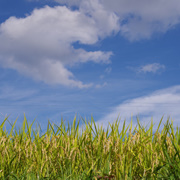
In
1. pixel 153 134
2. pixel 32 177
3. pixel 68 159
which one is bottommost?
pixel 32 177

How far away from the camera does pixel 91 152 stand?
5.14 meters

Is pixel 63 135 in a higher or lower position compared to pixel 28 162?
higher

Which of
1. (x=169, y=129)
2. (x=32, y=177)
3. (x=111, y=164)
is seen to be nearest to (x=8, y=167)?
(x=32, y=177)

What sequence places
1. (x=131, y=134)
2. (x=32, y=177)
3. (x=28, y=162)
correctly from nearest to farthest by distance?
(x=32, y=177) < (x=28, y=162) < (x=131, y=134)

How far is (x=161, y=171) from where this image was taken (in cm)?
485

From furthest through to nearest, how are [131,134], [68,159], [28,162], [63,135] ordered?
[63,135], [131,134], [28,162], [68,159]

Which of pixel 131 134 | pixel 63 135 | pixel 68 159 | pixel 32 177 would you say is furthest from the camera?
pixel 63 135

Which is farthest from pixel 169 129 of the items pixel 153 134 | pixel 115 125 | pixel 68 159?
pixel 68 159

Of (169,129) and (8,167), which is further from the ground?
(169,129)

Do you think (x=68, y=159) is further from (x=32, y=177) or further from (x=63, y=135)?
(x=63, y=135)

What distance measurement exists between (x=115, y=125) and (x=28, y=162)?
201cm

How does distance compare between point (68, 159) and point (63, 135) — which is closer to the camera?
point (68, 159)

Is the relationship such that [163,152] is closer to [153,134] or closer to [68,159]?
[153,134]

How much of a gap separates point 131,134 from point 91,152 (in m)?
1.07
